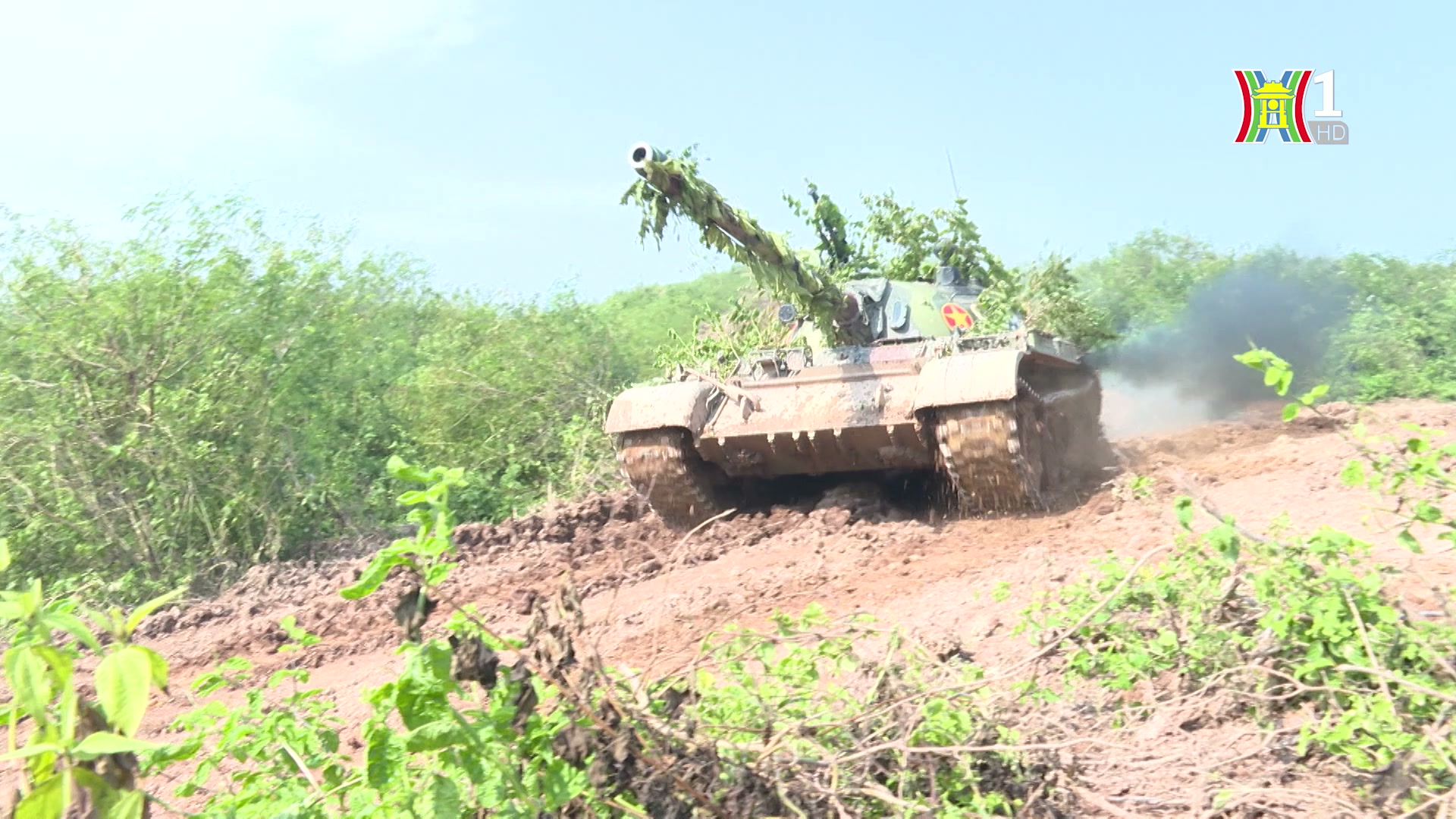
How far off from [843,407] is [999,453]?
1.11m

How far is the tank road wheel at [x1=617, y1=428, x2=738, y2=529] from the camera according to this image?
862 cm

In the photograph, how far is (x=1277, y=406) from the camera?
15953 millimetres

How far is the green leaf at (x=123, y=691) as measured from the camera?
1.67m

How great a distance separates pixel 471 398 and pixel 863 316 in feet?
16.9

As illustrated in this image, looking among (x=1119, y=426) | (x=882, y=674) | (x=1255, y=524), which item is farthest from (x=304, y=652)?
(x=1119, y=426)

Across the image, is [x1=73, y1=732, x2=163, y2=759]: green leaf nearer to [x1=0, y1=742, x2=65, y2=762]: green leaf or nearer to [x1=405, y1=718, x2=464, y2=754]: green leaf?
[x1=0, y1=742, x2=65, y2=762]: green leaf

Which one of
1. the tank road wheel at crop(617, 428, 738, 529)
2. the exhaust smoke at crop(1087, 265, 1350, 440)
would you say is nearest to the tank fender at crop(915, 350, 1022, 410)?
the tank road wheel at crop(617, 428, 738, 529)

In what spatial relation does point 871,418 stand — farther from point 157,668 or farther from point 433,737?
point 157,668

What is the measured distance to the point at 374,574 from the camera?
2.15m

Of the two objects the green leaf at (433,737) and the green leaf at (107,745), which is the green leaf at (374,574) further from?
the green leaf at (107,745)

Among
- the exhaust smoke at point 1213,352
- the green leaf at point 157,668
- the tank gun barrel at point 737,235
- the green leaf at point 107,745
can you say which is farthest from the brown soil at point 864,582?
the exhaust smoke at point 1213,352

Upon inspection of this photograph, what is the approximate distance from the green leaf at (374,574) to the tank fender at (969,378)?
226 inches

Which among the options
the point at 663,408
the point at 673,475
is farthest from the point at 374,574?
the point at 673,475

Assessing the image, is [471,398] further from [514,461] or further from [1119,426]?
[1119,426]
